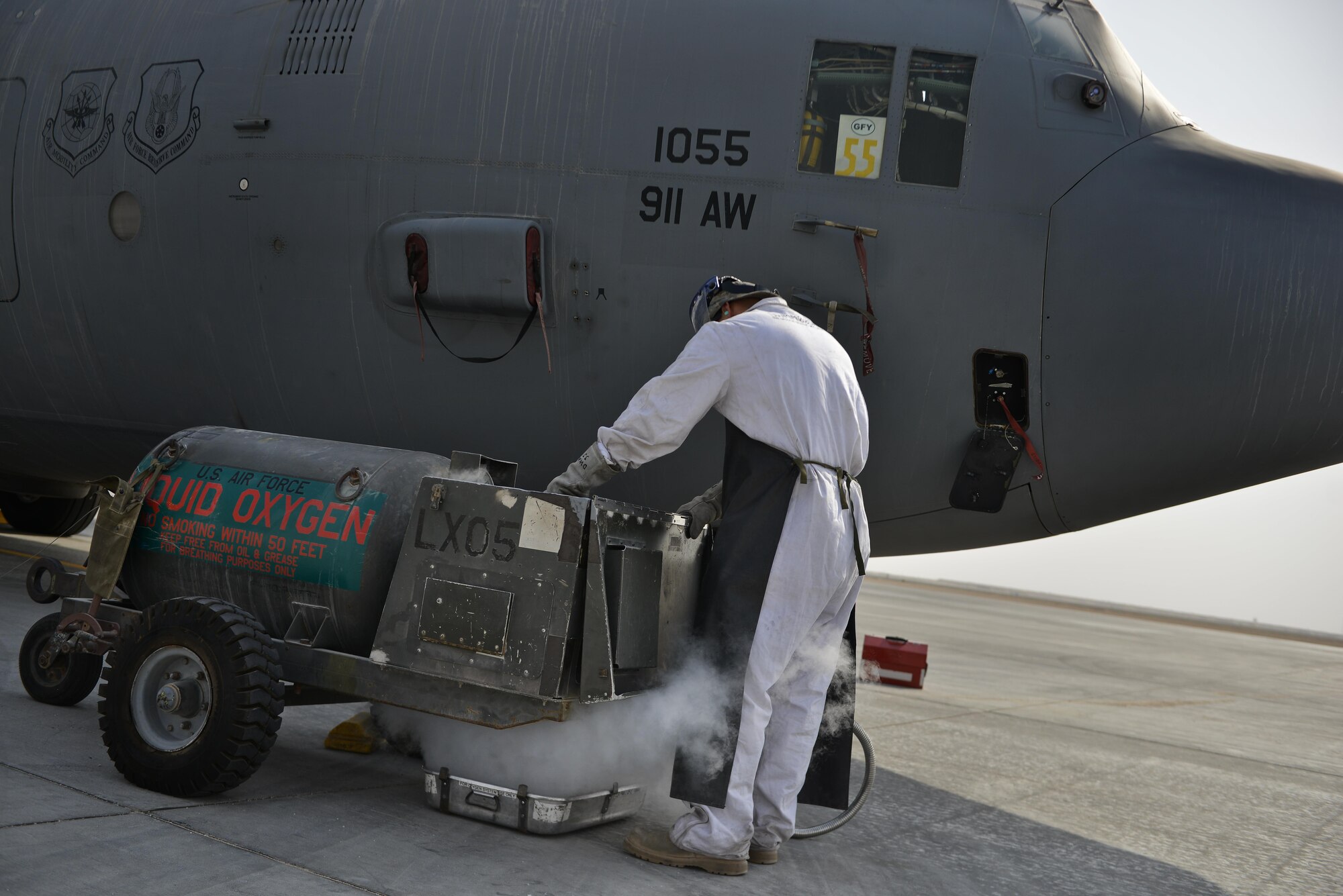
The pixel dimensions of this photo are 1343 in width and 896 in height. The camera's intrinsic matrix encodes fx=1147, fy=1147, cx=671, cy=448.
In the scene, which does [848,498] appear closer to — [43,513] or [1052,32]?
[1052,32]

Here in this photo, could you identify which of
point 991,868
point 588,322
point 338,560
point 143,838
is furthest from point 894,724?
point 143,838

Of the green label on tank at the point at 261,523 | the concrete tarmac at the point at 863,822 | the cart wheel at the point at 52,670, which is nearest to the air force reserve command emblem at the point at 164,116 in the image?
the green label on tank at the point at 261,523

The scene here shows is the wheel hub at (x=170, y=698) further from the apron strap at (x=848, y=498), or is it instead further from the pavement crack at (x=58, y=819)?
the apron strap at (x=848, y=498)

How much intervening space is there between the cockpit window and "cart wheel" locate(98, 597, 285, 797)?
416cm

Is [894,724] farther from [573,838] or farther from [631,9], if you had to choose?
[631,9]

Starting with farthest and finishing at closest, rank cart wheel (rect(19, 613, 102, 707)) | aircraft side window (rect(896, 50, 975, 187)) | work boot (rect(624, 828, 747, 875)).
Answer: aircraft side window (rect(896, 50, 975, 187))
cart wheel (rect(19, 613, 102, 707))
work boot (rect(624, 828, 747, 875))

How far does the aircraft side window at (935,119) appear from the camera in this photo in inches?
199

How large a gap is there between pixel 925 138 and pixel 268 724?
3600mm

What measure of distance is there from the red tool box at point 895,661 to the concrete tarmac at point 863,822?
0.16m

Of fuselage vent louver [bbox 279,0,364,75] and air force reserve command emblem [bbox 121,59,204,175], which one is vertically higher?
fuselage vent louver [bbox 279,0,364,75]

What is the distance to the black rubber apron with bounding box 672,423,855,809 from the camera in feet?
12.9

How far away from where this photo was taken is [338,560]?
4.13 m

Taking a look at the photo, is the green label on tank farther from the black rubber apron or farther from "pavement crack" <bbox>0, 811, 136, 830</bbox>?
the black rubber apron

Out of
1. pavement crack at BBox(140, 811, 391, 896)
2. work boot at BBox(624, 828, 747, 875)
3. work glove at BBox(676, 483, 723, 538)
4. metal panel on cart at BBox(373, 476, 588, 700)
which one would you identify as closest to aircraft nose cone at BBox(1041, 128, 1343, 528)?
work glove at BBox(676, 483, 723, 538)
